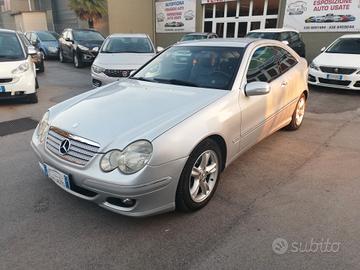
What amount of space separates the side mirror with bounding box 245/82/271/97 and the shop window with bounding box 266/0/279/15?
1548cm

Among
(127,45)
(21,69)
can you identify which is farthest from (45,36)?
(21,69)

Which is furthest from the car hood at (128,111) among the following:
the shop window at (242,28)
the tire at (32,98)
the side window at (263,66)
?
the shop window at (242,28)

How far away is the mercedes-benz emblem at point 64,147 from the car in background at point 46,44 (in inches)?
600

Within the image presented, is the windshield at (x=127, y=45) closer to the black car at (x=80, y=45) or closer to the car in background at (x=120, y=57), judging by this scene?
the car in background at (x=120, y=57)

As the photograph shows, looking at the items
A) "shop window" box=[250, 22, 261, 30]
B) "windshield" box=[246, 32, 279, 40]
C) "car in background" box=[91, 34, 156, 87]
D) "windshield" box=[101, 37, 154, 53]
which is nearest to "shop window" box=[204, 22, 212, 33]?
"shop window" box=[250, 22, 261, 30]

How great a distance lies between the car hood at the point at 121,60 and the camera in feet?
25.6

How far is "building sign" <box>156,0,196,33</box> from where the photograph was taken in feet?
68.4

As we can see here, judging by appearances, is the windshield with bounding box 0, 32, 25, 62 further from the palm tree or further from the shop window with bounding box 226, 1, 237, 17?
the palm tree

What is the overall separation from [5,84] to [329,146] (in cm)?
640

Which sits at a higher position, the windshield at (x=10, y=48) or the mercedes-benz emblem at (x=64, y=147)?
the windshield at (x=10, y=48)

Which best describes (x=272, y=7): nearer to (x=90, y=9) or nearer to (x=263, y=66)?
(x=90, y=9)

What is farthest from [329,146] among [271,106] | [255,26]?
[255,26]

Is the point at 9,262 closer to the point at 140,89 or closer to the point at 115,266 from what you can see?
the point at 115,266

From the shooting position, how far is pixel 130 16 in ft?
75.8
